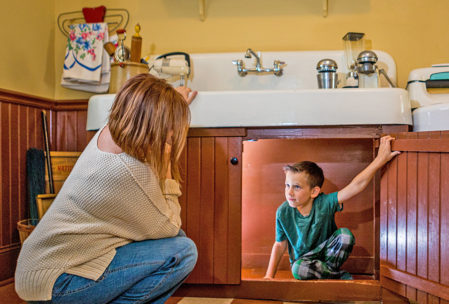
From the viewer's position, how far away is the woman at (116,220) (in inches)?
34.5

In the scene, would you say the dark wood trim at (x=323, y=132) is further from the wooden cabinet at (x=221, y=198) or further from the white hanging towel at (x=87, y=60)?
the white hanging towel at (x=87, y=60)

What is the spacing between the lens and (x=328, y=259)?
139cm

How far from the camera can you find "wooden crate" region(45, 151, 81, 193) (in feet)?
5.61

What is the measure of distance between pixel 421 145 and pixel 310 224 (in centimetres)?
42

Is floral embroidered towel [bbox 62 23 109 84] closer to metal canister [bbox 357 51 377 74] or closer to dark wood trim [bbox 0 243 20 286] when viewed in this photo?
dark wood trim [bbox 0 243 20 286]

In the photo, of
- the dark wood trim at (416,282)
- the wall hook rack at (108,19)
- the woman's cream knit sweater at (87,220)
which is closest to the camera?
the woman's cream knit sweater at (87,220)

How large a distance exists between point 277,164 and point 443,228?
1.74ft

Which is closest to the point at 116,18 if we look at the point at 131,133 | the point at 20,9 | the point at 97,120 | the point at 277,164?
the point at 20,9

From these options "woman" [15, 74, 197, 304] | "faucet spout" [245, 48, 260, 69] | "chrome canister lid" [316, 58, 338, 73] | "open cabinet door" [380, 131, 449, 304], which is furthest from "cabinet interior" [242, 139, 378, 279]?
"woman" [15, 74, 197, 304]

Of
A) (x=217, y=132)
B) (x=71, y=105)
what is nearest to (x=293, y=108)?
(x=217, y=132)

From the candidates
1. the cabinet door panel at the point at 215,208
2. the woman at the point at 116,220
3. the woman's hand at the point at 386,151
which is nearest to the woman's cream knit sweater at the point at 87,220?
the woman at the point at 116,220

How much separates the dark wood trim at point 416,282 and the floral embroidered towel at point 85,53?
1291 millimetres

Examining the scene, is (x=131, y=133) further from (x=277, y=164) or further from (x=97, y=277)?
(x=277, y=164)

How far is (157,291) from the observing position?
0.97 meters
